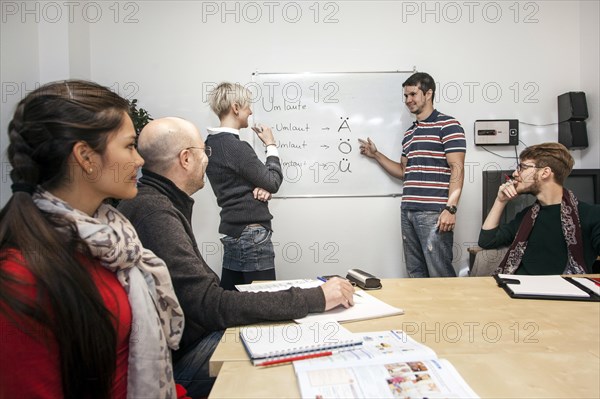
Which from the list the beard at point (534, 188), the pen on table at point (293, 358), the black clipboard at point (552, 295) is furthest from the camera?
the beard at point (534, 188)

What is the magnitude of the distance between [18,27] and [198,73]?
1.22m

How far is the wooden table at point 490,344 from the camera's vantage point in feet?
2.77

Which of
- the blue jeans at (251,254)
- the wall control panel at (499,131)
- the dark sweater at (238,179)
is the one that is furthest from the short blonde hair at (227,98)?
the wall control panel at (499,131)

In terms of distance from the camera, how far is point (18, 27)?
117 inches

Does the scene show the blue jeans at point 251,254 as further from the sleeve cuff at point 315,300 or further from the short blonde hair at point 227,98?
the sleeve cuff at point 315,300

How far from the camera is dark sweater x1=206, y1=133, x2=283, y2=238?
2213 mm

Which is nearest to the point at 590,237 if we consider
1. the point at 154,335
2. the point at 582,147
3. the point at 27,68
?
the point at 582,147

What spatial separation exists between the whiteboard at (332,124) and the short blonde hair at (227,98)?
1.07 m

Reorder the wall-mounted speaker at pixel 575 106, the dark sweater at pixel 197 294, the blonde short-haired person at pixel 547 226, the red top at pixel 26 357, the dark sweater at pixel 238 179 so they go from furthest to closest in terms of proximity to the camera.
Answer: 1. the wall-mounted speaker at pixel 575 106
2. the dark sweater at pixel 238 179
3. the blonde short-haired person at pixel 547 226
4. the dark sweater at pixel 197 294
5. the red top at pixel 26 357

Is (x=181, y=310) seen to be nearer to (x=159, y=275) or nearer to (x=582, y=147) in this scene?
(x=159, y=275)

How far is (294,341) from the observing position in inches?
40.2

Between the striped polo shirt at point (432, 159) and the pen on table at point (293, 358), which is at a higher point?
the striped polo shirt at point (432, 159)

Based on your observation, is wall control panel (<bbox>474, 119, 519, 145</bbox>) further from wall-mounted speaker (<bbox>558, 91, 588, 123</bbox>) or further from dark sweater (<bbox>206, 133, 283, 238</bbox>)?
dark sweater (<bbox>206, 133, 283, 238</bbox>)

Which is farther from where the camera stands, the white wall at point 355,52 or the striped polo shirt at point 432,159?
the white wall at point 355,52
